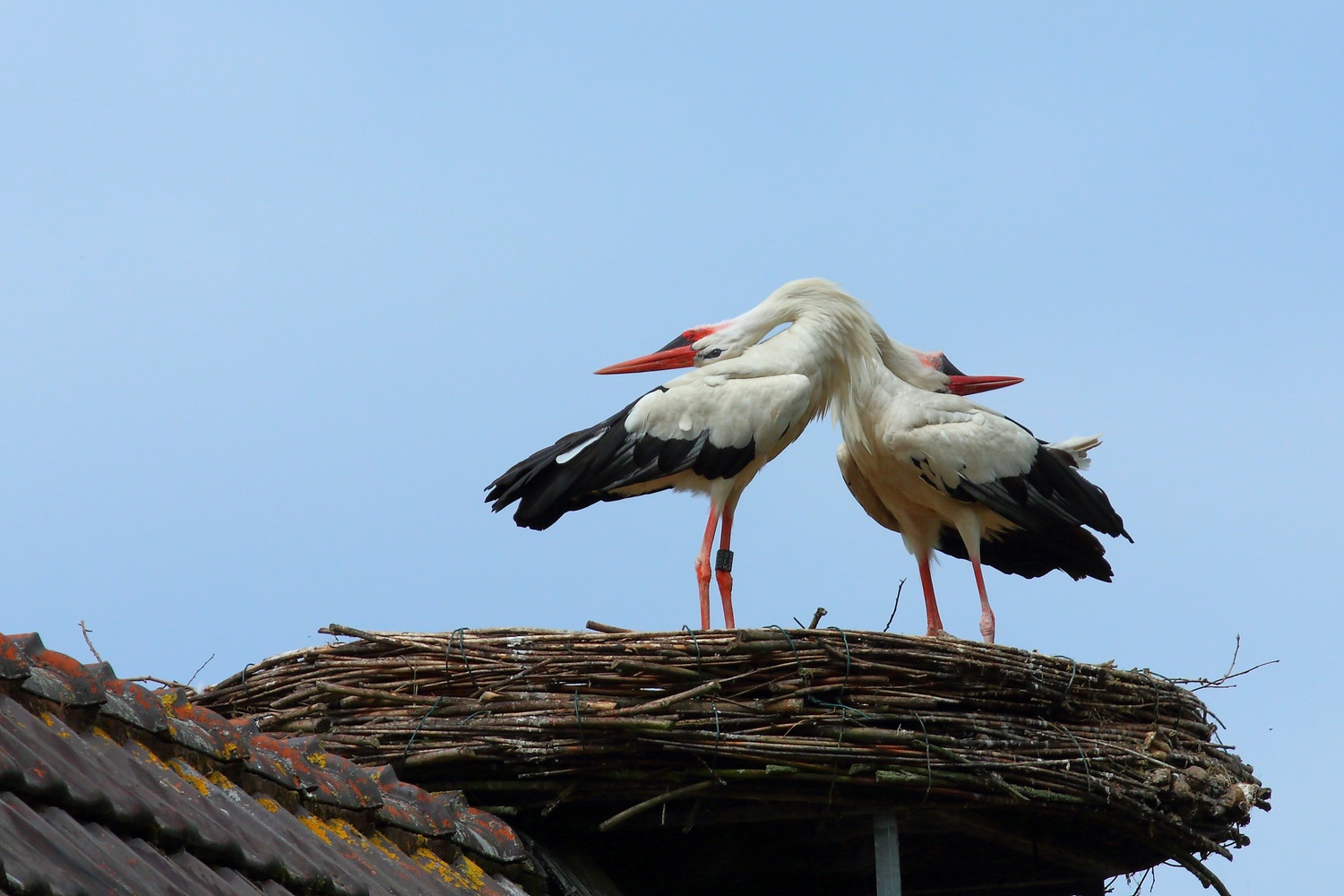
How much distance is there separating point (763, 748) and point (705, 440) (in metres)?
2.25

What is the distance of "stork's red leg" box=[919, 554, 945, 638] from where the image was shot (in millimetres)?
7789

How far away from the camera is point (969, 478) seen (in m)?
7.27

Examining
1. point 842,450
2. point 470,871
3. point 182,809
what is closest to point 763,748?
point 470,871

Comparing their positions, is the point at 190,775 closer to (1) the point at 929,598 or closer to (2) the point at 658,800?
(2) the point at 658,800

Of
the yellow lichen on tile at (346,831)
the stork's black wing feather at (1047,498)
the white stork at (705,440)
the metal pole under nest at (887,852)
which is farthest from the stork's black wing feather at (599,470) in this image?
the yellow lichen on tile at (346,831)

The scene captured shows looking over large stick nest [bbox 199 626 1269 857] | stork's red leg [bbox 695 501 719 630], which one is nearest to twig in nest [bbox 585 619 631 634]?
large stick nest [bbox 199 626 1269 857]

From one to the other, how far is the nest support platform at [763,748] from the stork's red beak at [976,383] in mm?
2706

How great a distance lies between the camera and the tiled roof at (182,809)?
2.71 m

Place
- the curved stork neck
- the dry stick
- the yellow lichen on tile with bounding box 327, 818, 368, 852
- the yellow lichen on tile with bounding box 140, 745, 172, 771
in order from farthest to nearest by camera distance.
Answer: the curved stork neck → the dry stick → the yellow lichen on tile with bounding box 327, 818, 368, 852 → the yellow lichen on tile with bounding box 140, 745, 172, 771

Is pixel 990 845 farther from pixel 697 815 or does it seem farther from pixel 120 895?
pixel 120 895

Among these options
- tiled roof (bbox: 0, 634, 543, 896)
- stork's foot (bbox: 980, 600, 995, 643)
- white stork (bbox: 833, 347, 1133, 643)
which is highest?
white stork (bbox: 833, 347, 1133, 643)

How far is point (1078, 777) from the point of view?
5.12 meters

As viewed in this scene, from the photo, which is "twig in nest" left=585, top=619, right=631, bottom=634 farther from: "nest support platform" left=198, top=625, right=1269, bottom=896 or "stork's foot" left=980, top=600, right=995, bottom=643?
"stork's foot" left=980, top=600, right=995, bottom=643

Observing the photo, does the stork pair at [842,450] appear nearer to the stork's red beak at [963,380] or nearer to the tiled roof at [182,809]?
the stork's red beak at [963,380]
